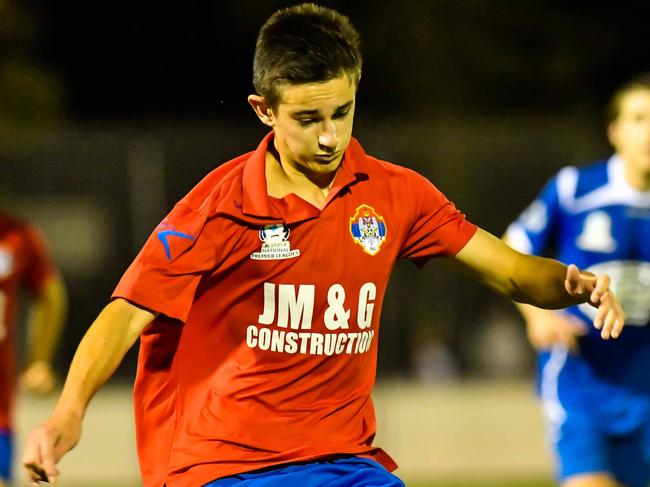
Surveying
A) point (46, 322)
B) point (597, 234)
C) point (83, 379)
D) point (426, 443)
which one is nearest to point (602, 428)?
point (597, 234)

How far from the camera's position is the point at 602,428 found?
19.9ft

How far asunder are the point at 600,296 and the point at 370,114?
53.6 ft

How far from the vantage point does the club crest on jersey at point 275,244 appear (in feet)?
12.2

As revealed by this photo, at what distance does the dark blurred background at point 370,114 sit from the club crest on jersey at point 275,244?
28.5ft

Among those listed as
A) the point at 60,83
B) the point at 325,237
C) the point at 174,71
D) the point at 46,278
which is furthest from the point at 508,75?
the point at 325,237

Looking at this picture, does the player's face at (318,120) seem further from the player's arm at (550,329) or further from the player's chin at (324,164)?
the player's arm at (550,329)

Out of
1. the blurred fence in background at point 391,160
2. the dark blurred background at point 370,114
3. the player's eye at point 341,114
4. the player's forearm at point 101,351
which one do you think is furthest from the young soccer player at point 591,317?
the blurred fence in background at point 391,160

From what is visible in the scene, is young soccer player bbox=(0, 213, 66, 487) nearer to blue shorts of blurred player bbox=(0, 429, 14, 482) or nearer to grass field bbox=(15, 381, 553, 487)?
blue shorts of blurred player bbox=(0, 429, 14, 482)

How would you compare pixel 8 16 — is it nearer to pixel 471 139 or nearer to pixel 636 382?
pixel 471 139

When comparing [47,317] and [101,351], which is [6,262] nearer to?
[47,317]

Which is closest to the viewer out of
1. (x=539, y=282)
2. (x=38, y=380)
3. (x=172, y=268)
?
(x=172, y=268)

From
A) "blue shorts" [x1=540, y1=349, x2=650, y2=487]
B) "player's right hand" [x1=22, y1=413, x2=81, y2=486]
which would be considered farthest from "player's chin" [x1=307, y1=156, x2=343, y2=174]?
"blue shorts" [x1=540, y1=349, x2=650, y2=487]

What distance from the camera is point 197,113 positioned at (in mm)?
22844

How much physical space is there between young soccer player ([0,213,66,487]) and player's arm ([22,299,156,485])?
353cm
